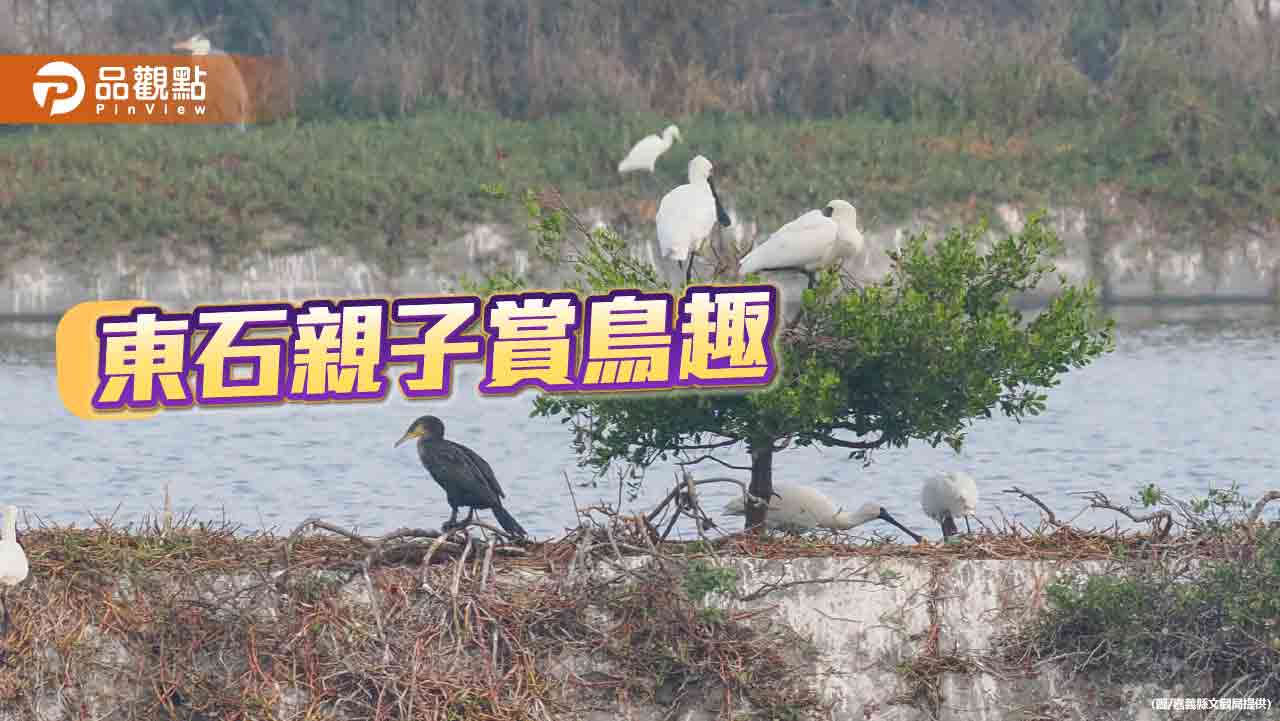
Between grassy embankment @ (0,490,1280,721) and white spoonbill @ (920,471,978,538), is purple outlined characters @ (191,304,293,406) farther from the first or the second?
white spoonbill @ (920,471,978,538)

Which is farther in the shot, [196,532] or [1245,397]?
[1245,397]

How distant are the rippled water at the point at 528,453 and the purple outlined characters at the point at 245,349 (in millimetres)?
4731

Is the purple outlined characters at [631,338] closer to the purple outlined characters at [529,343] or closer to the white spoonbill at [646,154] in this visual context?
the purple outlined characters at [529,343]

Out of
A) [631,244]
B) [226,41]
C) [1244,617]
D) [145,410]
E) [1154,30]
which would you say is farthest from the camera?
[226,41]

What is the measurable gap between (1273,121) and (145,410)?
27.6m

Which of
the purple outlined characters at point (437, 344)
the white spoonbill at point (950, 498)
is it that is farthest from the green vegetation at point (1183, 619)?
the purple outlined characters at point (437, 344)

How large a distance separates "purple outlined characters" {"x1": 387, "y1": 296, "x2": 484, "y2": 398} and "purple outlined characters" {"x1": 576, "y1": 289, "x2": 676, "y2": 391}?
925 mm

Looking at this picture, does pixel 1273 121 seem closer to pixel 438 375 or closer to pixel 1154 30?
pixel 1154 30

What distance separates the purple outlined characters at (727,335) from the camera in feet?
39.6

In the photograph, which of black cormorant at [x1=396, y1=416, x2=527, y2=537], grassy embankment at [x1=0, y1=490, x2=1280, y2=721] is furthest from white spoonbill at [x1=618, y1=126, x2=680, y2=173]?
grassy embankment at [x1=0, y1=490, x2=1280, y2=721]

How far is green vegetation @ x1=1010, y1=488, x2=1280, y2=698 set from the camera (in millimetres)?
10734

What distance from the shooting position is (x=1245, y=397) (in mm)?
27391

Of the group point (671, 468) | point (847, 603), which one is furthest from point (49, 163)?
point (847, 603)

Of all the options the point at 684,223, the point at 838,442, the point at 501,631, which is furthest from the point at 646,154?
the point at 501,631
